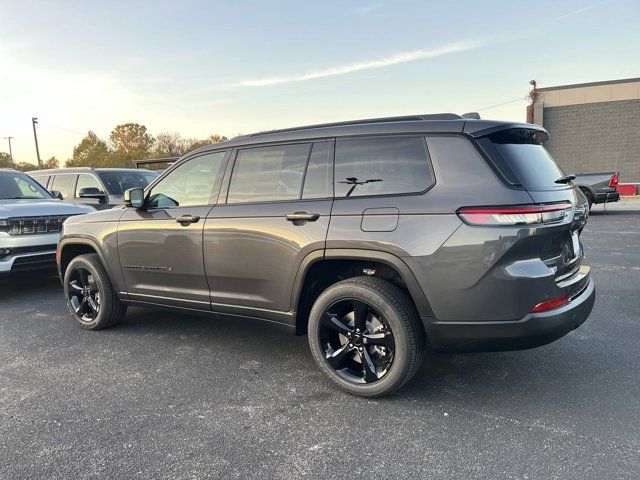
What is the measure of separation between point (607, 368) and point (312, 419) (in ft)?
7.41

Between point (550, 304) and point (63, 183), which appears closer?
point (550, 304)

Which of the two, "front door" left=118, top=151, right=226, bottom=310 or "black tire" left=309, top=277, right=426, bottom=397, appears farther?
"front door" left=118, top=151, right=226, bottom=310

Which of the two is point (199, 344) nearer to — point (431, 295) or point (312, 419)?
Answer: point (312, 419)

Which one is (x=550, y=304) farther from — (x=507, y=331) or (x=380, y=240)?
(x=380, y=240)

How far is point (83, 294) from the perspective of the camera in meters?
4.87

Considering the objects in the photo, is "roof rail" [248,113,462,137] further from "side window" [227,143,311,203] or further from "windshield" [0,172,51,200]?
"windshield" [0,172,51,200]

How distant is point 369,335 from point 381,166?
1.14m

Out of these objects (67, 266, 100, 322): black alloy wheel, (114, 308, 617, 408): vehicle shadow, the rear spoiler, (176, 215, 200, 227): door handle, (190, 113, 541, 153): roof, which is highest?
(190, 113, 541, 153): roof

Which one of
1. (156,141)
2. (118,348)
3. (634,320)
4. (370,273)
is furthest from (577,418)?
(156,141)

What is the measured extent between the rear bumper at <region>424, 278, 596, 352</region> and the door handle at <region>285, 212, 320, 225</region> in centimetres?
103

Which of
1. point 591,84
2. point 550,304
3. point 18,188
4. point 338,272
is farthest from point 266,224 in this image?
point 591,84

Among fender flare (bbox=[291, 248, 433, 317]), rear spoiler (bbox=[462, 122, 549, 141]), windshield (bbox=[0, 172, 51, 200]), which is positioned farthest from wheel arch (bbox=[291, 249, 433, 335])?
windshield (bbox=[0, 172, 51, 200])

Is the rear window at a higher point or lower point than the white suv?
higher

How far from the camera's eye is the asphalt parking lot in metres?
2.46
